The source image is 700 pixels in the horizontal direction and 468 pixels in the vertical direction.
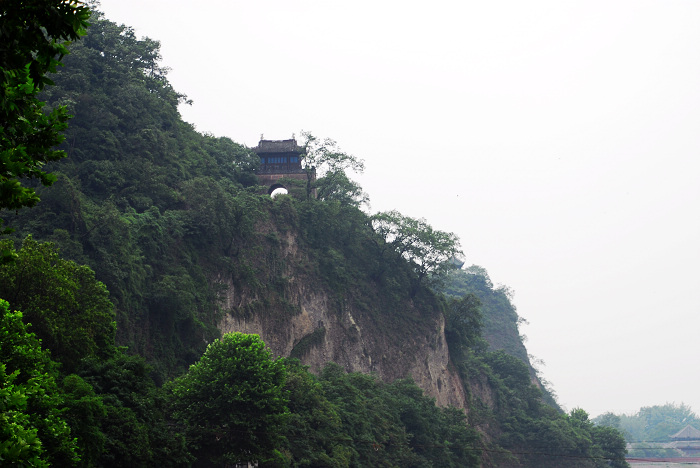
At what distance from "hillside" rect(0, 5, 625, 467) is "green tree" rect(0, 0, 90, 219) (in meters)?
17.2

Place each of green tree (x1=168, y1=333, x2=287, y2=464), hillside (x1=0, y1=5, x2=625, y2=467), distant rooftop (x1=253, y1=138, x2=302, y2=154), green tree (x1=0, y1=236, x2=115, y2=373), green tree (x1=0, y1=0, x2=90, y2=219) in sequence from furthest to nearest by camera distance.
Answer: distant rooftop (x1=253, y1=138, x2=302, y2=154) → hillside (x1=0, y1=5, x2=625, y2=467) → green tree (x1=168, y1=333, x2=287, y2=464) → green tree (x1=0, y1=236, x2=115, y2=373) → green tree (x1=0, y1=0, x2=90, y2=219)

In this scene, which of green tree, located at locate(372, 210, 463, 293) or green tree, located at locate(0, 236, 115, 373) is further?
green tree, located at locate(372, 210, 463, 293)

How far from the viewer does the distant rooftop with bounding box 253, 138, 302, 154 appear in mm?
61844

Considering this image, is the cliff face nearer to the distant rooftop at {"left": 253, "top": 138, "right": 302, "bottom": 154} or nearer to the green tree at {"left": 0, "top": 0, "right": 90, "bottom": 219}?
the distant rooftop at {"left": 253, "top": 138, "right": 302, "bottom": 154}

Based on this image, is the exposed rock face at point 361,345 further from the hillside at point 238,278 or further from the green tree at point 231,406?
→ the green tree at point 231,406

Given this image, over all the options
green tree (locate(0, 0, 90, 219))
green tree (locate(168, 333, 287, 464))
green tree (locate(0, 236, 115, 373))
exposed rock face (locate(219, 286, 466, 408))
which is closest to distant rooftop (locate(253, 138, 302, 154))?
exposed rock face (locate(219, 286, 466, 408))

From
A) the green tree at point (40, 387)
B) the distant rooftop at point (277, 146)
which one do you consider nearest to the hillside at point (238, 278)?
the distant rooftop at point (277, 146)

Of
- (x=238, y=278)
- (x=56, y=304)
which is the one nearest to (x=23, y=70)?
(x=56, y=304)

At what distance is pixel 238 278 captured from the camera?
45219 mm

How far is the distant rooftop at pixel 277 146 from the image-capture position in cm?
6184

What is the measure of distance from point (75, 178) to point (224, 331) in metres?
13.0

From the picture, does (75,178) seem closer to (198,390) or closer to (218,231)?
(218,231)

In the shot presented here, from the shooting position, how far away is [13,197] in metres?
6.71

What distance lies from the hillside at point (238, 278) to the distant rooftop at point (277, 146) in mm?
2736
